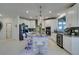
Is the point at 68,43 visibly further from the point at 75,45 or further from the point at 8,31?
the point at 8,31

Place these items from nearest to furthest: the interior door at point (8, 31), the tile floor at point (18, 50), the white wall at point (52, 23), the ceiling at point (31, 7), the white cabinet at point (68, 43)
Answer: the white cabinet at point (68, 43) < the tile floor at point (18, 50) < the ceiling at point (31, 7) < the interior door at point (8, 31) < the white wall at point (52, 23)

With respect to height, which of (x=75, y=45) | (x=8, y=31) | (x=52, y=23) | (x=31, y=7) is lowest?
(x=75, y=45)

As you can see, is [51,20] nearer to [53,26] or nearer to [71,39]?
[53,26]

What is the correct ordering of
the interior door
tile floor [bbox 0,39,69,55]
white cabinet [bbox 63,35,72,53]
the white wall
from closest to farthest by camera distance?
white cabinet [bbox 63,35,72,53] → tile floor [bbox 0,39,69,55] → the interior door → the white wall

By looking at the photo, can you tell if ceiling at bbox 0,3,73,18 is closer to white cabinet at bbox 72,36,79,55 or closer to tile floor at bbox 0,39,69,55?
white cabinet at bbox 72,36,79,55

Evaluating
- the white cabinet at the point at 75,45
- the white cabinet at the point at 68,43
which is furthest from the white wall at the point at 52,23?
the white cabinet at the point at 75,45

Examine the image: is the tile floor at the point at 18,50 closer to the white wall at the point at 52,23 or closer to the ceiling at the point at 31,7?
the ceiling at the point at 31,7

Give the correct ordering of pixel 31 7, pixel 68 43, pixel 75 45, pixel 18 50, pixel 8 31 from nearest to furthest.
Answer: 1. pixel 75 45
2. pixel 68 43
3. pixel 18 50
4. pixel 31 7
5. pixel 8 31

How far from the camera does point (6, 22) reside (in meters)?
11.6

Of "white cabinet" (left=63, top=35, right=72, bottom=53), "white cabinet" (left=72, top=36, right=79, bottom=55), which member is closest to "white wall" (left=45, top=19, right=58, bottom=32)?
"white cabinet" (left=63, top=35, right=72, bottom=53)

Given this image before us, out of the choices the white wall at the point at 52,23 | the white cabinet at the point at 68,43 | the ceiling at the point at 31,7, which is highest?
the ceiling at the point at 31,7

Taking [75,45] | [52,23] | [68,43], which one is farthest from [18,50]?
[52,23]

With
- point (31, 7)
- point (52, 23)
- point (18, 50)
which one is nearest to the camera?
point (18, 50)

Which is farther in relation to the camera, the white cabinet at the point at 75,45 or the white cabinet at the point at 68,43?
the white cabinet at the point at 68,43
